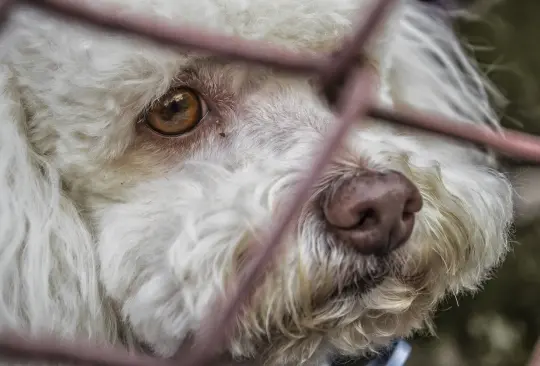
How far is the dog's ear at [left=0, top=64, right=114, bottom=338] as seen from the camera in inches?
39.1

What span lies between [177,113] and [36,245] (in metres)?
0.35

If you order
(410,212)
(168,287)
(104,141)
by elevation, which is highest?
Answer: (410,212)

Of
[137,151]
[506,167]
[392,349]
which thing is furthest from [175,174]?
[506,167]

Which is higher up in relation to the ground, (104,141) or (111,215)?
(104,141)

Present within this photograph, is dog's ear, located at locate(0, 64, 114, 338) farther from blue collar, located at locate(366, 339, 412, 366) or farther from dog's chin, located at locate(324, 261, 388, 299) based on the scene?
blue collar, located at locate(366, 339, 412, 366)

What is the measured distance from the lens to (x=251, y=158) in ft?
3.81

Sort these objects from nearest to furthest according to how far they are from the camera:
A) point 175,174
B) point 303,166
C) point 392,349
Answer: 1. point 303,166
2. point 175,174
3. point 392,349

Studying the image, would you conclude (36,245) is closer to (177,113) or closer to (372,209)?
(177,113)

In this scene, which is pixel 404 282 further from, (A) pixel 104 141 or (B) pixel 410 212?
(A) pixel 104 141

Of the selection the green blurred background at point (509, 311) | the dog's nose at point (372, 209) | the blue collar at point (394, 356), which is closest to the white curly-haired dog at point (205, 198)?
the dog's nose at point (372, 209)

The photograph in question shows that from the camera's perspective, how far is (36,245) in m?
1.02

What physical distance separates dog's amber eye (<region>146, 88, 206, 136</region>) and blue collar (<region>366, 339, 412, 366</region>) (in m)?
0.59

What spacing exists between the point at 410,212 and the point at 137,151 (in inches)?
19.2

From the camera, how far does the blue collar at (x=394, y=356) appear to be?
4.50 feet
